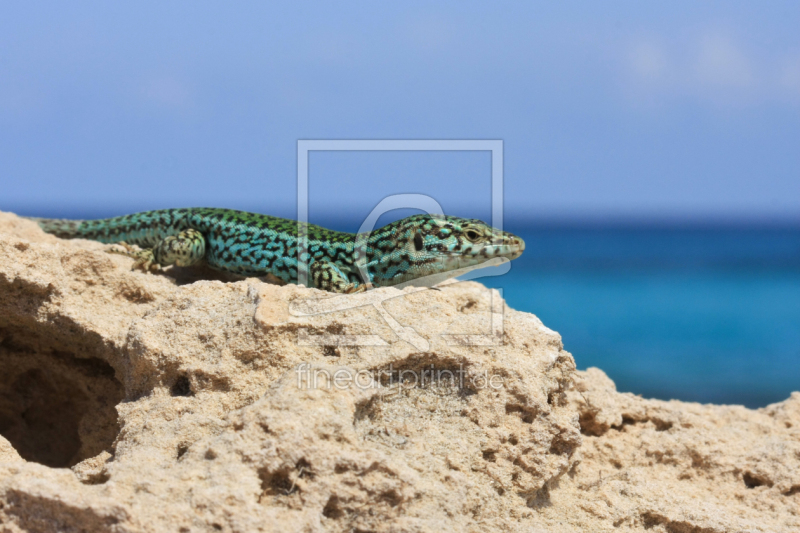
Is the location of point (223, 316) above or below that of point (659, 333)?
above

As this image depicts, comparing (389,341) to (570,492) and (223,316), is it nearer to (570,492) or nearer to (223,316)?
(223,316)

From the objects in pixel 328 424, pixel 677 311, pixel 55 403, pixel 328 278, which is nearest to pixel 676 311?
pixel 677 311

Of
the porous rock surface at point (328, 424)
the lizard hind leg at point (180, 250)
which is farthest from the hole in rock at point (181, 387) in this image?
the lizard hind leg at point (180, 250)

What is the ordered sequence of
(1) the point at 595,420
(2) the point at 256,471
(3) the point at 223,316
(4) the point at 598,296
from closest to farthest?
(2) the point at 256,471, (3) the point at 223,316, (1) the point at 595,420, (4) the point at 598,296

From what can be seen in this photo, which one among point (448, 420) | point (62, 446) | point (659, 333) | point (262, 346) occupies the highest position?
point (262, 346)

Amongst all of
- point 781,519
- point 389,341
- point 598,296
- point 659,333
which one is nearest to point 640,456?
point 781,519
